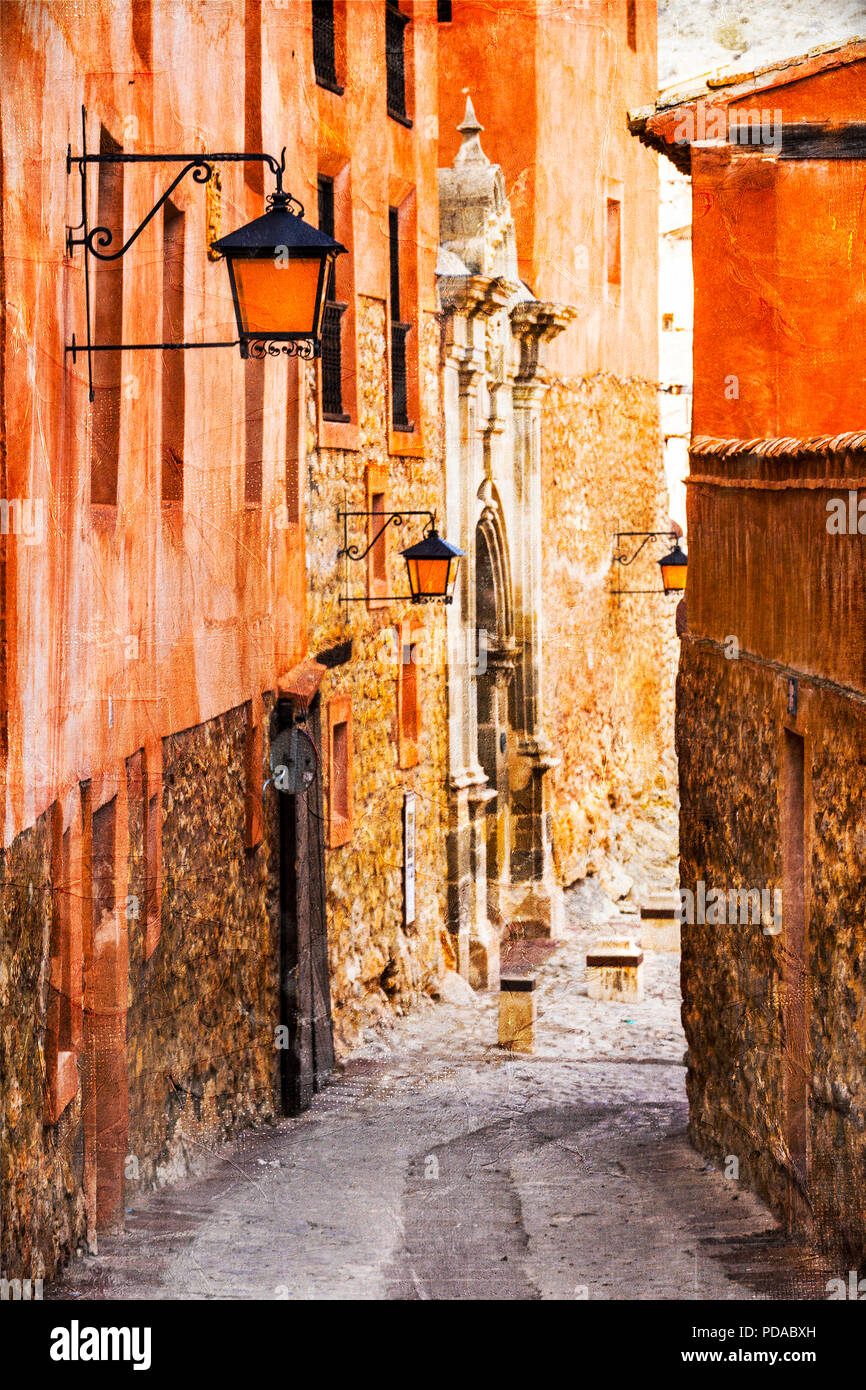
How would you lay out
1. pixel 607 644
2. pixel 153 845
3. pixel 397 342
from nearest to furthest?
1. pixel 153 845
2. pixel 397 342
3. pixel 607 644

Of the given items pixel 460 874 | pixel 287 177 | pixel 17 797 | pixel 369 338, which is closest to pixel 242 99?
pixel 287 177

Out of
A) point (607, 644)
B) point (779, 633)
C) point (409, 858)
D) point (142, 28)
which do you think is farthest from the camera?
point (607, 644)

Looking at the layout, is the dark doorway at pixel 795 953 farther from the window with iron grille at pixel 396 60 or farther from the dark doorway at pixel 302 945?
the window with iron grille at pixel 396 60

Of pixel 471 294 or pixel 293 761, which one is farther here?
pixel 471 294

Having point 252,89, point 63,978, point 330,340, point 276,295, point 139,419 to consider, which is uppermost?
point 252,89

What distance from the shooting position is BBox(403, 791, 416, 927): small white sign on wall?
14023mm

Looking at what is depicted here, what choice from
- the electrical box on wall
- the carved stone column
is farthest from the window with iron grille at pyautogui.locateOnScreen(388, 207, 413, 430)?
the electrical box on wall

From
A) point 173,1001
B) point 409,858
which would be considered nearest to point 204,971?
point 173,1001

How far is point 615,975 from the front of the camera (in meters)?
15.1

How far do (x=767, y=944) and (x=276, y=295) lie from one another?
3.46m

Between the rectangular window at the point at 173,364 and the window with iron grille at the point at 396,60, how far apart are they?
5.83 meters

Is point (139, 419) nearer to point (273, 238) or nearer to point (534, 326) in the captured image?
point (273, 238)

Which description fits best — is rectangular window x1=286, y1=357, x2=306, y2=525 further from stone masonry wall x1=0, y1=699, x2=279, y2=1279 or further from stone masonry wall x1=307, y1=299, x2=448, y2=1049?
stone masonry wall x1=0, y1=699, x2=279, y2=1279

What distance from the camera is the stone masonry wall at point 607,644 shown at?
18.5m
